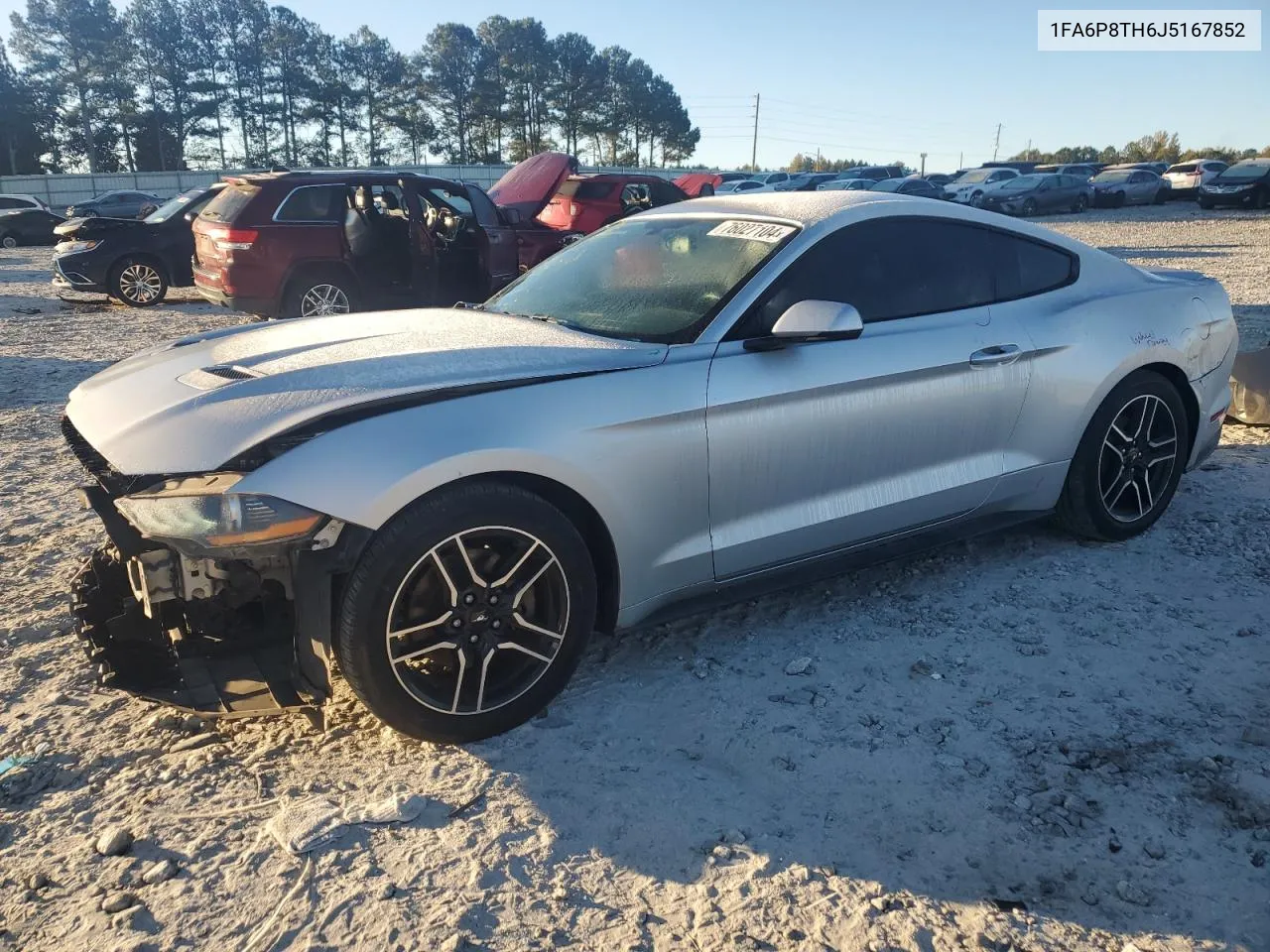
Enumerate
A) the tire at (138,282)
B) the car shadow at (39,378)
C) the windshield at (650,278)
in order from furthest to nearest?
the tire at (138,282) < the car shadow at (39,378) < the windshield at (650,278)

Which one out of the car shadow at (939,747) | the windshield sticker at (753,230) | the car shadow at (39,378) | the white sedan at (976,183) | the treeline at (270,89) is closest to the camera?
the car shadow at (939,747)

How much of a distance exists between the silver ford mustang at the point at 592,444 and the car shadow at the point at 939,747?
0.96 ft

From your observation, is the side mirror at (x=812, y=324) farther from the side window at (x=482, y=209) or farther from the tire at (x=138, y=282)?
the tire at (x=138, y=282)

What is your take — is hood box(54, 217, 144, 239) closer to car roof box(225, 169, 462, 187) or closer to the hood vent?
car roof box(225, 169, 462, 187)

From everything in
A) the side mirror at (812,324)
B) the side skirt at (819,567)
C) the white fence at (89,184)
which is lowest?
the side skirt at (819,567)

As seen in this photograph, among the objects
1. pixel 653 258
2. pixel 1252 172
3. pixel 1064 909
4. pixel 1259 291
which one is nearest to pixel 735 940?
pixel 1064 909

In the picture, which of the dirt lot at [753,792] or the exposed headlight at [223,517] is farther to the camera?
the exposed headlight at [223,517]

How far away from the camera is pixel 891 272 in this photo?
3.73m

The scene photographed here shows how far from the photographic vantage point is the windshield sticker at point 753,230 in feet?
11.8

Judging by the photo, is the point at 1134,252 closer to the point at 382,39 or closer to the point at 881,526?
the point at 881,526

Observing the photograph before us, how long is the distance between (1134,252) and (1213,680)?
16.4 meters

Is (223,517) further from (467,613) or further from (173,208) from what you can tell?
(173,208)

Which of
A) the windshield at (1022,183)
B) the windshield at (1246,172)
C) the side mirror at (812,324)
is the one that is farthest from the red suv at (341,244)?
the windshield at (1246,172)

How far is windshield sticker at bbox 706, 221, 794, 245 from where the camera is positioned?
3590 mm
